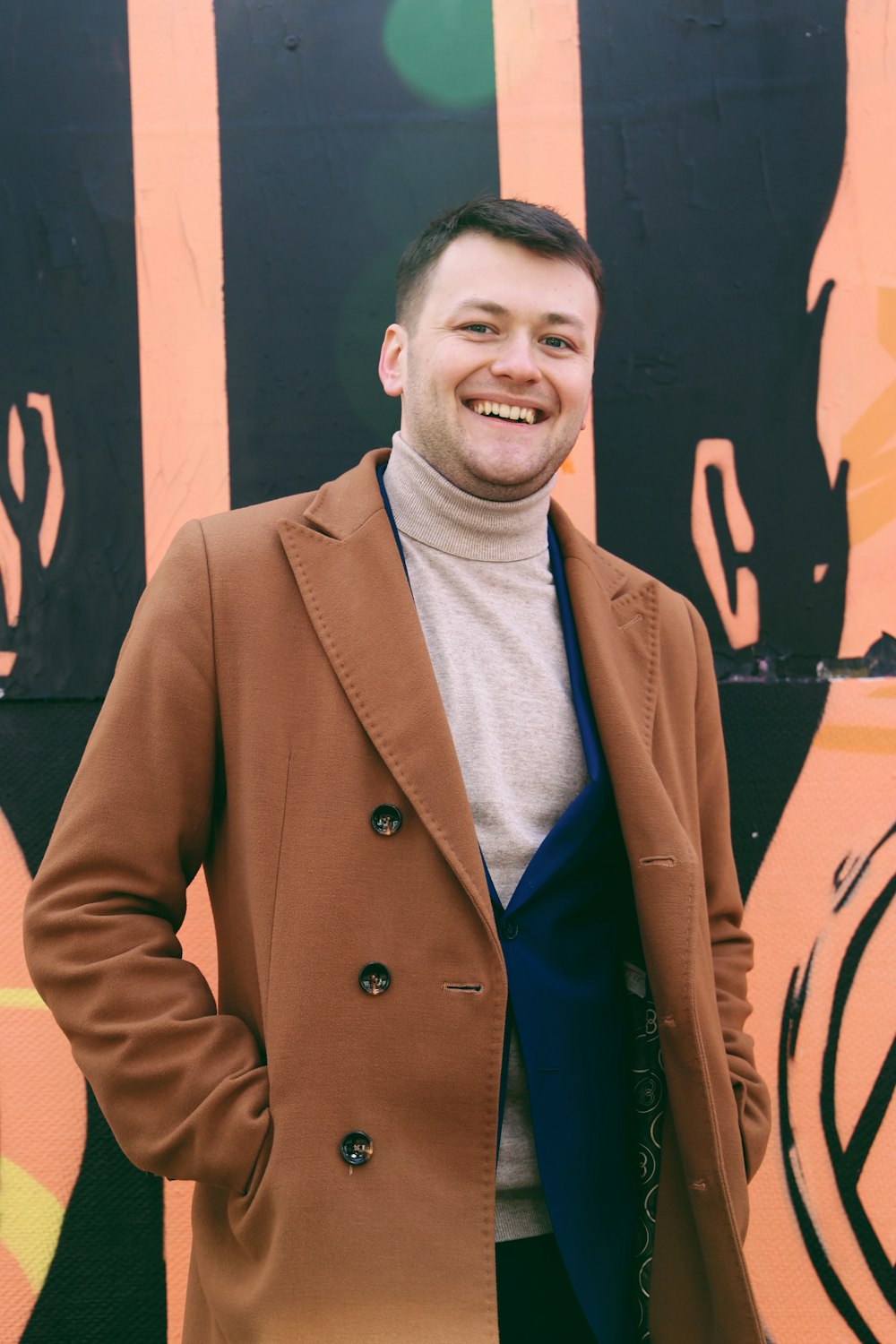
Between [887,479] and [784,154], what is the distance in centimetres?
90

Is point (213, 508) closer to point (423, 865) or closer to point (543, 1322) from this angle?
point (423, 865)

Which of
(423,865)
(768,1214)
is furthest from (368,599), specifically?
(768,1214)

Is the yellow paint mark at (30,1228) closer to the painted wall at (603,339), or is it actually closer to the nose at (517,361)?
the painted wall at (603,339)

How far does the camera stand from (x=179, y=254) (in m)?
2.73

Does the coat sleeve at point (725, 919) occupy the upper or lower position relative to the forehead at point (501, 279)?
lower

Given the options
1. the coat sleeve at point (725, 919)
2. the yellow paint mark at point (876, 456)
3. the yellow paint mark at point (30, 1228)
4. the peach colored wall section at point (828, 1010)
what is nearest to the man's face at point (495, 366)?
the coat sleeve at point (725, 919)

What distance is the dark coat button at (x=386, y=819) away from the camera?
1.68 m

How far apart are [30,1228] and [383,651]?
5.78ft

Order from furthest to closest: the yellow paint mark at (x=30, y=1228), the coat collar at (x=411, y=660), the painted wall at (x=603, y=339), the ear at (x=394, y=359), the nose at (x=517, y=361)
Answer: the painted wall at (x=603, y=339)
the yellow paint mark at (x=30, y=1228)
the ear at (x=394, y=359)
the nose at (x=517, y=361)
the coat collar at (x=411, y=660)

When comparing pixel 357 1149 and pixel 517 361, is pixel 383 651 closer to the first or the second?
pixel 517 361

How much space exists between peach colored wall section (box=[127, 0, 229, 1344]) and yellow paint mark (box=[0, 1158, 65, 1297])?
5.11ft

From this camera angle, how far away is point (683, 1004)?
1.78m

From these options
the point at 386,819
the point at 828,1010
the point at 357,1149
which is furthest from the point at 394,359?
the point at 828,1010

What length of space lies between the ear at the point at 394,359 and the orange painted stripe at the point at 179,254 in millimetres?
659
